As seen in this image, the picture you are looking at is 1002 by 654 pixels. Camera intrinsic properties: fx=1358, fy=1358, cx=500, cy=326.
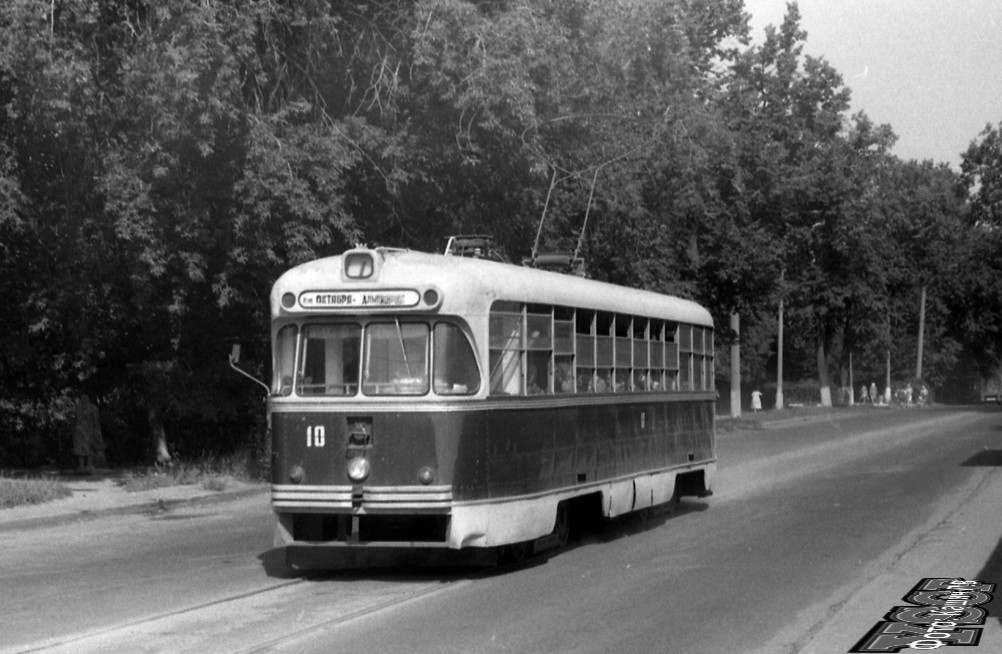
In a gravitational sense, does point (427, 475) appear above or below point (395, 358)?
below

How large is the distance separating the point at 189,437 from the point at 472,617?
21333mm

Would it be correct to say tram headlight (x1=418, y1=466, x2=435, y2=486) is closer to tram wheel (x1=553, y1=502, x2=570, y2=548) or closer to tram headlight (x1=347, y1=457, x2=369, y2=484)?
tram headlight (x1=347, y1=457, x2=369, y2=484)

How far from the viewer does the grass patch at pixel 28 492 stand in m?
19.6

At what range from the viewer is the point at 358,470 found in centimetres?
1190

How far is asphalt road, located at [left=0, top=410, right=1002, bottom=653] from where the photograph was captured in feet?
31.0

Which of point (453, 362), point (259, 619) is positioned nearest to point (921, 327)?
point (453, 362)

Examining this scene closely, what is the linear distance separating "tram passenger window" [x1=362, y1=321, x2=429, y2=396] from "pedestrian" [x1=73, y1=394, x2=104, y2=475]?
48.9 feet

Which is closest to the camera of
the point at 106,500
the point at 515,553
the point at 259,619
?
the point at 259,619

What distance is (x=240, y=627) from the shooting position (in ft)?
32.6

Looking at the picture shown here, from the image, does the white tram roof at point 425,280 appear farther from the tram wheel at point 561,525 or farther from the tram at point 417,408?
the tram wheel at point 561,525

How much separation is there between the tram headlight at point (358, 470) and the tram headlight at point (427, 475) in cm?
49

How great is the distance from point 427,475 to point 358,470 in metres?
0.62

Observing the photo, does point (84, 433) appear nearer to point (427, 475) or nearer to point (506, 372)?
point (506, 372)

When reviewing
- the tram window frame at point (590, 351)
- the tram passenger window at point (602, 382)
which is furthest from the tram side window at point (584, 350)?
the tram passenger window at point (602, 382)
